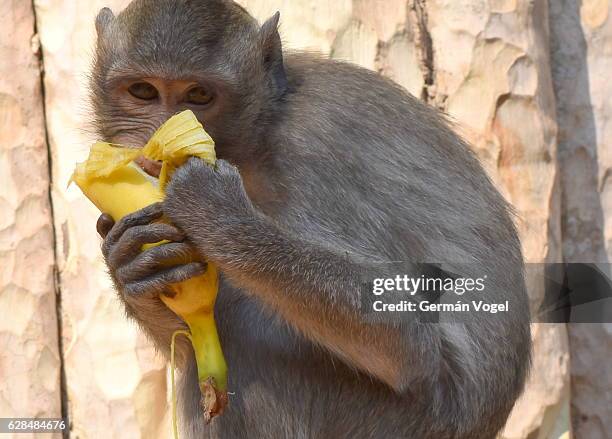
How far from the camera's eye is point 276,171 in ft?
17.3

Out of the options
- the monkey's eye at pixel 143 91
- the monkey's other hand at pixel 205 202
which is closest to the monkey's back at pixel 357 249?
the monkey's other hand at pixel 205 202

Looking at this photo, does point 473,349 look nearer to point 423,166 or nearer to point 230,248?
point 423,166

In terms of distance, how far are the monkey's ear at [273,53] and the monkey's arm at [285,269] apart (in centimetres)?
88

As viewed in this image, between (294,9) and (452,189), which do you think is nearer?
(452,189)

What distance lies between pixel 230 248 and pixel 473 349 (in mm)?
1242

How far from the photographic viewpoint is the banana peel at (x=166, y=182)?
477 cm

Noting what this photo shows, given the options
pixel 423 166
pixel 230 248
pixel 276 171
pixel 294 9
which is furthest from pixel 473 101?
pixel 230 248

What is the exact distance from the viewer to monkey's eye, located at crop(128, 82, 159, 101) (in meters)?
5.29

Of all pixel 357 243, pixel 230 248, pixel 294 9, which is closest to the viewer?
pixel 230 248

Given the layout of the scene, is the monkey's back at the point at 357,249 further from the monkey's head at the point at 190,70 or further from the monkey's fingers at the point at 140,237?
Result: the monkey's fingers at the point at 140,237

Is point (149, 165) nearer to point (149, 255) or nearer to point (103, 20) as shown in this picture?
point (149, 255)

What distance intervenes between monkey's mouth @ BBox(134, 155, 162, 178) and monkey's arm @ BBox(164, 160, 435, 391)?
175 millimetres

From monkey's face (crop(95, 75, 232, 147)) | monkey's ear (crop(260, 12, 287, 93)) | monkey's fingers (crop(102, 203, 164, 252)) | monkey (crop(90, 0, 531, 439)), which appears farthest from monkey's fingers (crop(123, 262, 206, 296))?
monkey's ear (crop(260, 12, 287, 93))

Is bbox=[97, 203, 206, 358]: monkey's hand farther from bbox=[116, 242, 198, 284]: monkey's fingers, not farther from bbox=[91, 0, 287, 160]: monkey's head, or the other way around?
bbox=[91, 0, 287, 160]: monkey's head
